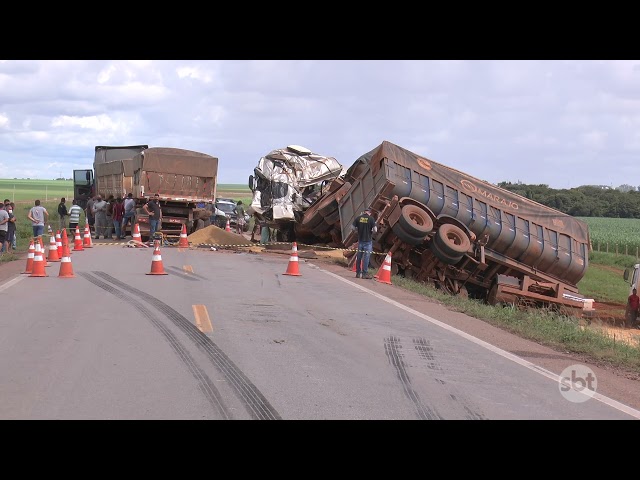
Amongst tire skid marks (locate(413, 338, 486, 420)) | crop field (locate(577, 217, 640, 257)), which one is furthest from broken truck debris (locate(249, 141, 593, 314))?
crop field (locate(577, 217, 640, 257))

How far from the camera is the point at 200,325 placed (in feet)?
37.5

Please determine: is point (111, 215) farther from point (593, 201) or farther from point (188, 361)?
point (593, 201)

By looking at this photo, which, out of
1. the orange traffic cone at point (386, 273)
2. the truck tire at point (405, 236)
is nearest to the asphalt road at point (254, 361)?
the orange traffic cone at point (386, 273)

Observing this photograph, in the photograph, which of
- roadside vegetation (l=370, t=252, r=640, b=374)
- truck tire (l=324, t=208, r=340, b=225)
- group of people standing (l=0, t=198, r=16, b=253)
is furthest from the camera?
truck tire (l=324, t=208, r=340, b=225)

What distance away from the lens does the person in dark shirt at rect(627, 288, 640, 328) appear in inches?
827

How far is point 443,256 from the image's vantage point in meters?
21.2

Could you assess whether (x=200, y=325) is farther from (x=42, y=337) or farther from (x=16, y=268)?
(x=16, y=268)

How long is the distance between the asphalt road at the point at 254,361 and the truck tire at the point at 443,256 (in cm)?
502

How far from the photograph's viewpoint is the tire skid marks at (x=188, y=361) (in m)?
7.18

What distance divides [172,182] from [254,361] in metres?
22.6

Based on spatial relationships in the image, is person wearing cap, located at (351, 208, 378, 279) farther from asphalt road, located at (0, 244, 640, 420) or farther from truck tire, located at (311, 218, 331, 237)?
truck tire, located at (311, 218, 331, 237)

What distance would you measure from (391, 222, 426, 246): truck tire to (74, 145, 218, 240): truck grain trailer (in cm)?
1212
